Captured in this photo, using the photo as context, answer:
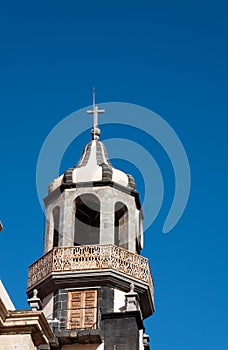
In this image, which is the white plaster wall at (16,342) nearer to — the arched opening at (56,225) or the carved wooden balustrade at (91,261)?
the carved wooden balustrade at (91,261)

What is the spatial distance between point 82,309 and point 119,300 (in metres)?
1.25

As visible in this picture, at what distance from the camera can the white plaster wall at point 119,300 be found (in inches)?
1186

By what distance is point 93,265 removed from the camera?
100 feet

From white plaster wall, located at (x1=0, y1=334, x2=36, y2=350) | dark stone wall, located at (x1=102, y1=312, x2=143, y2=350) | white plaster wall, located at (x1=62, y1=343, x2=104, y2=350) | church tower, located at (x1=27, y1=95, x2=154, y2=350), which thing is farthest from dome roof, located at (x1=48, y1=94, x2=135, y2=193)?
white plaster wall, located at (x1=0, y1=334, x2=36, y2=350)

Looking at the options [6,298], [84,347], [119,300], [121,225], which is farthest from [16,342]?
[121,225]

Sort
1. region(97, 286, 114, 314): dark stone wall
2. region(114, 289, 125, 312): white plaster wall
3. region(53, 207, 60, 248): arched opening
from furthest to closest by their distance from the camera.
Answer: region(53, 207, 60, 248): arched opening → region(114, 289, 125, 312): white plaster wall → region(97, 286, 114, 314): dark stone wall

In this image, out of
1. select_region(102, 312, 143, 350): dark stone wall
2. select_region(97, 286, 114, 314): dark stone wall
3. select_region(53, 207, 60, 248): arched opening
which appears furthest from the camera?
select_region(53, 207, 60, 248): arched opening

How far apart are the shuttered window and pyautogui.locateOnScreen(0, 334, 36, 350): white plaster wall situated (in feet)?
33.5

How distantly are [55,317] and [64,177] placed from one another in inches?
222

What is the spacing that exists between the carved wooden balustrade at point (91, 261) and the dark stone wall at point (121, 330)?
6.10 feet

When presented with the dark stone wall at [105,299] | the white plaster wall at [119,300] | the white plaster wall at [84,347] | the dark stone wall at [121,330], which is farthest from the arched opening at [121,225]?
the white plaster wall at [84,347]

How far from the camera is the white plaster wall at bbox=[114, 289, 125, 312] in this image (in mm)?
30127

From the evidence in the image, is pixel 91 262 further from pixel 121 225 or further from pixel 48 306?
pixel 121 225

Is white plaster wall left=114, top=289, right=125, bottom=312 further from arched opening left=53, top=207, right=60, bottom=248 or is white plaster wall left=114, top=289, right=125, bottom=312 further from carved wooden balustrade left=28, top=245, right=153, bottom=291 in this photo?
arched opening left=53, top=207, right=60, bottom=248
